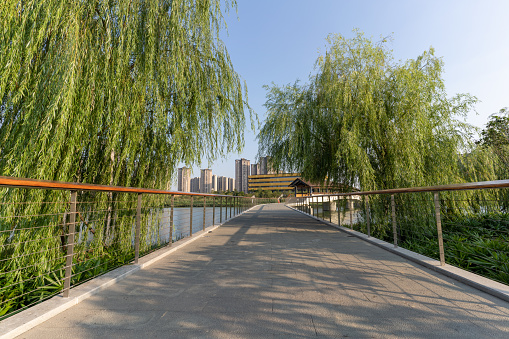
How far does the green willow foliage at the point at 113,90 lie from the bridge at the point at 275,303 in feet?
6.21

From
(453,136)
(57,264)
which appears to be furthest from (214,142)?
(453,136)

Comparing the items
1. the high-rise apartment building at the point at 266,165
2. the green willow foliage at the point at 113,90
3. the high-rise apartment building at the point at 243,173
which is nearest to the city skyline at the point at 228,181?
the high-rise apartment building at the point at 243,173

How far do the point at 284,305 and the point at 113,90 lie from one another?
3.96 meters

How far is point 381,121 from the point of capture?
7.57m

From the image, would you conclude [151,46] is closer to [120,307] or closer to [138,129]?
[138,129]

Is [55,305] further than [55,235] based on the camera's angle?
No

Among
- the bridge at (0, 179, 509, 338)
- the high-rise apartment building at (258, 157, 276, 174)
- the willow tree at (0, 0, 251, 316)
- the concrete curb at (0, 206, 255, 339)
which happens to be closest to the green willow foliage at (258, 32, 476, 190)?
the high-rise apartment building at (258, 157, 276, 174)

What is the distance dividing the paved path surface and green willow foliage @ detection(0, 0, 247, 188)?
2072mm

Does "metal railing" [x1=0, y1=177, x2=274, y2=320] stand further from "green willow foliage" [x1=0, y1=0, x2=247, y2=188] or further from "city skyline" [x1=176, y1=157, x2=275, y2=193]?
"city skyline" [x1=176, y1=157, x2=275, y2=193]

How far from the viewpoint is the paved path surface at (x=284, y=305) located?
1861mm

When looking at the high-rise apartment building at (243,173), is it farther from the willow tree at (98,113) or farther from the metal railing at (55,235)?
the metal railing at (55,235)

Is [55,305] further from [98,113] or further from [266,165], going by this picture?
[266,165]

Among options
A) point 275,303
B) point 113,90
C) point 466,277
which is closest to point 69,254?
point 275,303

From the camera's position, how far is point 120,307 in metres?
2.25
